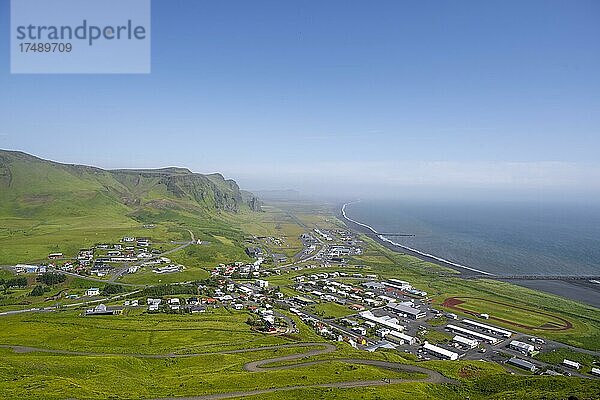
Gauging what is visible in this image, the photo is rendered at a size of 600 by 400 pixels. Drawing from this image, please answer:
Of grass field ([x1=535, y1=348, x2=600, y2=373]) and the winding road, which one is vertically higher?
the winding road

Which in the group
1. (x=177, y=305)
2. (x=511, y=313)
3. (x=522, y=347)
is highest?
(x=177, y=305)

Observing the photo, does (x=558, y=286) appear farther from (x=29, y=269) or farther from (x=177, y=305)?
(x=29, y=269)

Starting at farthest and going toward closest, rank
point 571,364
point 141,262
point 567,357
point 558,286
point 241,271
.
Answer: point 241,271 < point 141,262 < point 558,286 < point 567,357 < point 571,364

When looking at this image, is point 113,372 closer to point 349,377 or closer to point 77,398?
point 77,398

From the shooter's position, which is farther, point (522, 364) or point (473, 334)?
point (473, 334)

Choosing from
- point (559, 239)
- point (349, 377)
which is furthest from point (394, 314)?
point (559, 239)

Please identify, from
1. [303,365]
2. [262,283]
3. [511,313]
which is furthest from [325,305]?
[511,313]

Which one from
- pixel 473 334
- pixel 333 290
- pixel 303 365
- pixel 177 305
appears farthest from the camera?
pixel 333 290

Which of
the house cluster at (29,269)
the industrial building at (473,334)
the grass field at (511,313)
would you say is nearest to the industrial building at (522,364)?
the industrial building at (473,334)

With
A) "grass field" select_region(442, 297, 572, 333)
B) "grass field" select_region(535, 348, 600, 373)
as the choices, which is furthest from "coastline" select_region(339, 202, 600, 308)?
"grass field" select_region(535, 348, 600, 373)

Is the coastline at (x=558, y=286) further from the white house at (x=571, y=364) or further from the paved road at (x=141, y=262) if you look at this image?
the paved road at (x=141, y=262)

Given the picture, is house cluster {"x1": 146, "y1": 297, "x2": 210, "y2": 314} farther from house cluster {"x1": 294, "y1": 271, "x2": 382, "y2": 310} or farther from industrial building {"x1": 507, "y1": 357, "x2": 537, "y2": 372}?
industrial building {"x1": 507, "y1": 357, "x2": 537, "y2": 372}
